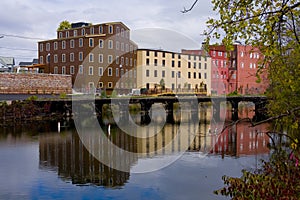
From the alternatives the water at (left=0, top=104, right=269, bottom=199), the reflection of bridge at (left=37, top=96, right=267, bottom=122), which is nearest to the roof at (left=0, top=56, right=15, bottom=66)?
the reflection of bridge at (left=37, top=96, right=267, bottom=122)

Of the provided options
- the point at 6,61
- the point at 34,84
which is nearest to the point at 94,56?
the point at 34,84

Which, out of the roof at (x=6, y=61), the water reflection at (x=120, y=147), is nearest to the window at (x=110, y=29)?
the roof at (x=6, y=61)

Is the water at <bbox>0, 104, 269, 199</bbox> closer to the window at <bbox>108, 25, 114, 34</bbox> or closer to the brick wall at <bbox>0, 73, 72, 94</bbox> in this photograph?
the brick wall at <bbox>0, 73, 72, 94</bbox>

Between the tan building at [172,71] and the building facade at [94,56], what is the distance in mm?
5595

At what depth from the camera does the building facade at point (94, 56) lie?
60.9 m

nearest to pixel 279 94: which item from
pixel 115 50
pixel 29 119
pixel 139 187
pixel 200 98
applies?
pixel 139 187

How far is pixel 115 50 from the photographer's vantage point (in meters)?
62.5

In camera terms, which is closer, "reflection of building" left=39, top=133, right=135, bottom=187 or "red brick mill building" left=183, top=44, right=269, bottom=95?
"reflection of building" left=39, top=133, right=135, bottom=187

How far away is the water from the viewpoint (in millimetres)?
14039

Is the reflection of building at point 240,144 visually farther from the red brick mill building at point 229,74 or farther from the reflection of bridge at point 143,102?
the red brick mill building at point 229,74

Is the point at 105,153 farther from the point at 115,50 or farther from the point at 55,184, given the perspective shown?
→ the point at 115,50

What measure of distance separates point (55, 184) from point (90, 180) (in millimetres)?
1524

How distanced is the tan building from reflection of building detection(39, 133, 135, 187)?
136 ft

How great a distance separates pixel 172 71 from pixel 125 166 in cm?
5780
